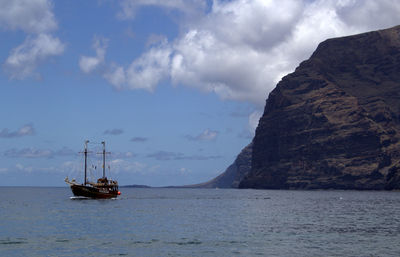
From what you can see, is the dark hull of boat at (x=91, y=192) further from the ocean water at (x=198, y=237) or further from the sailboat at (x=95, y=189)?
the ocean water at (x=198, y=237)

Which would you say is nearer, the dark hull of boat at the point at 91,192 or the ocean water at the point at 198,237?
the ocean water at the point at 198,237

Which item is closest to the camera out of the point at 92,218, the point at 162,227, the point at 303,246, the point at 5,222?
the point at 303,246

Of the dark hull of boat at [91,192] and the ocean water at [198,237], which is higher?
A: the dark hull of boat at [91,192]

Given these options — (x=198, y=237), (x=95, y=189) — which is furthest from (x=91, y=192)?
(x=198, y=237)

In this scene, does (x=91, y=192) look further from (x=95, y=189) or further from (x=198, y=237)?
(x=198, y=237)

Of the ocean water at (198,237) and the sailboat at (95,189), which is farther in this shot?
the sailboat at (95,189)

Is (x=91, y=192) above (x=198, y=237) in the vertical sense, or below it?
above

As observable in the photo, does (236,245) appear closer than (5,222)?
Yes

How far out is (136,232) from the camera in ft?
228

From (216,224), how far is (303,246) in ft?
89.9

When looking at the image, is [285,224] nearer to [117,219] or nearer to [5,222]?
[117,219]

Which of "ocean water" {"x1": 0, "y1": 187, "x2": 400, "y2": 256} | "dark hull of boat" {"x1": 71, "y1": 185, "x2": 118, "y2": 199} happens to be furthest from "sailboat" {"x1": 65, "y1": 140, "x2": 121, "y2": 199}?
"ocean water" {"x1": 0, "y1": 187, "x2": 400, "y2": 256}

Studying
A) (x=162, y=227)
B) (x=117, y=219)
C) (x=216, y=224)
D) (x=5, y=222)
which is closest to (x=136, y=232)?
(x=162, y=227)

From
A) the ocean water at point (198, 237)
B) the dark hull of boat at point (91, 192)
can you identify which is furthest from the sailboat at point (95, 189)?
the ocean water at point (198, 237)
